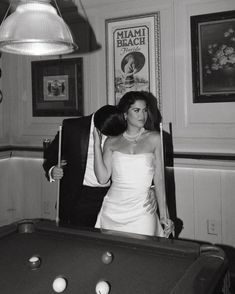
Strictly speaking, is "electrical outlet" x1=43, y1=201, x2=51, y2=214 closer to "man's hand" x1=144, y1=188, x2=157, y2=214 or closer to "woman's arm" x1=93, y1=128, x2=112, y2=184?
"woman's arm" x1=93, y1=128, x2=112, y2=184

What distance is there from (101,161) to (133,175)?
26 centimetres

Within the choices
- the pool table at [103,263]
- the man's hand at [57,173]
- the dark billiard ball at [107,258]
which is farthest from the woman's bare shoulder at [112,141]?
the dark billiard ball at [107,258]

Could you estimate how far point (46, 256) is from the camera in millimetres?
1942

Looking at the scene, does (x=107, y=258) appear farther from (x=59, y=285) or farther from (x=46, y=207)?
(x=46, y=207)

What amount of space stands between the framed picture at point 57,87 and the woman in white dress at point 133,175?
4.80 feet

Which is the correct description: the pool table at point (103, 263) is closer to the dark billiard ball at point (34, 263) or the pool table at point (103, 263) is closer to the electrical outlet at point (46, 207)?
the dark billiard ball at point (34, 263)

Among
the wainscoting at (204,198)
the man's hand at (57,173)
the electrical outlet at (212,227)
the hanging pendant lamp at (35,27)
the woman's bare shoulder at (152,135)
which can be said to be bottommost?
the electrical outlet at (212,227)

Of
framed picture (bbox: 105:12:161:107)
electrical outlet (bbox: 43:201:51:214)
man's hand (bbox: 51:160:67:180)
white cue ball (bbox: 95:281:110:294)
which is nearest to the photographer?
white cue ball (bbox: 95:281:110:294)

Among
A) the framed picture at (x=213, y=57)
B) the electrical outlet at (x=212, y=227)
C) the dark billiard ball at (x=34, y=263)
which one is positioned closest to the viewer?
the dark billiard ball at (x=34, y=263)

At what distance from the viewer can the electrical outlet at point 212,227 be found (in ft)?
12.0

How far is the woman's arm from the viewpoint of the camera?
9.50 ft

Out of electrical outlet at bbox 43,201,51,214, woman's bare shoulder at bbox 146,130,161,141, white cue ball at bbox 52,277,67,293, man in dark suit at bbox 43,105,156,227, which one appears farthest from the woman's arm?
electrical outlet at bbox 43,201,51,214

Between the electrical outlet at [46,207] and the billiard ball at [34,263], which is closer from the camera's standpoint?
the billiard ball at [34,263]

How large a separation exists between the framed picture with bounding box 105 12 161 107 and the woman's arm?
1.14 m
